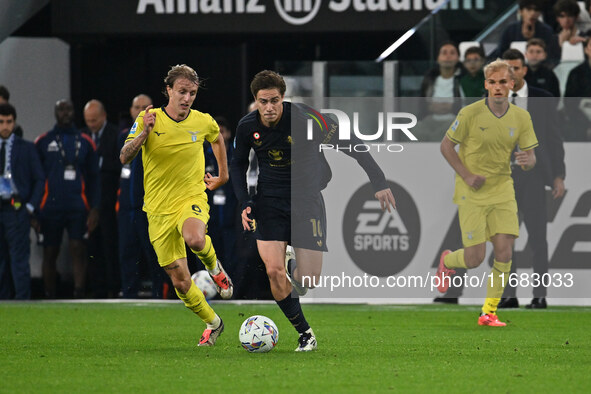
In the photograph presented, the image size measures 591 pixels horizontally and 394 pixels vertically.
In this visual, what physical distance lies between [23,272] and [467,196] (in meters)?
5.46

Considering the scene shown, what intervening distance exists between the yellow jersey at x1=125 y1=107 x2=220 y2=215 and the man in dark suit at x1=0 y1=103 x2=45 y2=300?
4.52 metres

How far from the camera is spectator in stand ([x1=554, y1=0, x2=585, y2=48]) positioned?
14172 mm

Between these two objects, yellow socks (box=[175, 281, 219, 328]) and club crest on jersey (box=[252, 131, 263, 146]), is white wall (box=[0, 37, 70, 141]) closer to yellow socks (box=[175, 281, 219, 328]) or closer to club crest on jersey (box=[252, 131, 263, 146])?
yellow socks (box=[175, 281, 219, 328])

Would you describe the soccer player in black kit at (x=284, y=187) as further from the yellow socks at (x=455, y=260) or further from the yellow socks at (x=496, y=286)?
the yellow socks at (x=455, y=260)

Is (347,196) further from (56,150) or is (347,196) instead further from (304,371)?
(304,371)

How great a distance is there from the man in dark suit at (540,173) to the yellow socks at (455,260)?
1.27m

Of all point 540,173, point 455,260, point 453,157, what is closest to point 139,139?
point 453,157

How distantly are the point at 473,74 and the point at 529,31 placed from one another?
1529 mm

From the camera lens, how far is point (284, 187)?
8555 millimetres

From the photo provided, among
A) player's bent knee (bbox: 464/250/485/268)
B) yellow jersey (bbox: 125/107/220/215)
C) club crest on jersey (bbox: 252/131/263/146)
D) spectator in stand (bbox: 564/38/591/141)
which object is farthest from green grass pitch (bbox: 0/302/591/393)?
spectator in stand (bbox: 564/38/591/141)

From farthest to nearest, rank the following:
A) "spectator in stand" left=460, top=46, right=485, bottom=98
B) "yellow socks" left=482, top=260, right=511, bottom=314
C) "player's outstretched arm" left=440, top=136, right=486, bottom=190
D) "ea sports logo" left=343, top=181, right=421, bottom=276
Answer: "spectator in stand" left=460, top=46, right=485, bottom=98
"ea sports logo" left=343, top=181, right=421, bottom=276
"player's outstretched arm" left=440, top=136, right=486, bottom=190
"yellow socks" left=482, top=260, right=511, bottom=314

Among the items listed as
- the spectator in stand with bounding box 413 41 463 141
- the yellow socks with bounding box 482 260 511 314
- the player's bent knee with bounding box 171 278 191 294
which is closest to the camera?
the player's bent knee with bounding box 171 278 191 294

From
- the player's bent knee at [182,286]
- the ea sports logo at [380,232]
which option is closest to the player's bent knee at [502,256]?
the ea sports logo at [380,232]

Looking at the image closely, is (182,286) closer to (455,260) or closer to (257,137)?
(257,137)
